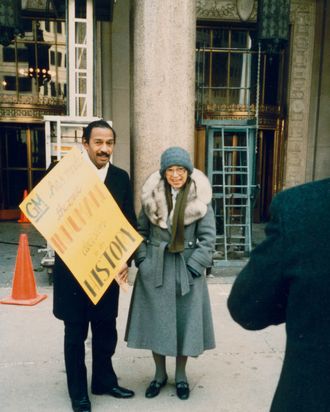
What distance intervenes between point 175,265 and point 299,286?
2.11 meters

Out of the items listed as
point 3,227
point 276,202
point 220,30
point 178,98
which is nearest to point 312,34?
point 220,30

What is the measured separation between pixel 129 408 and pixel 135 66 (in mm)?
4125

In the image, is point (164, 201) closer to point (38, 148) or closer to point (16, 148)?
point (38, 148)

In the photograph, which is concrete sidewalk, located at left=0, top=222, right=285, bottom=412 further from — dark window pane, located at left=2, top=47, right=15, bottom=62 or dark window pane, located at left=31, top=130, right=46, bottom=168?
dark window pane, located at left=2, top=47, right=15, bottom=62

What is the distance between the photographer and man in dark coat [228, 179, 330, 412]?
3.97 ft

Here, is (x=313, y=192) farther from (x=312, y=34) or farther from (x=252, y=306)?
(x=312, y=34)

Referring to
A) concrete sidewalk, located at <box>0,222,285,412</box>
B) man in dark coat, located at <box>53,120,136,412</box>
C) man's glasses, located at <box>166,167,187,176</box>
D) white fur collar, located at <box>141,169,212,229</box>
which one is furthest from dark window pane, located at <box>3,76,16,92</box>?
man's glasses, located at <box>166,167,187,176</box>

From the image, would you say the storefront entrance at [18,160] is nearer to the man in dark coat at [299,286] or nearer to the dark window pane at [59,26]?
the dark window pane at [59,26]

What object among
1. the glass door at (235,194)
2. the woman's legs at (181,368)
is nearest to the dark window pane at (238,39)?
the glass door at (235,194)

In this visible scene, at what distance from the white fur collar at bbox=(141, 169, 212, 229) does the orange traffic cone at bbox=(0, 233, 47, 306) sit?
2.57 meters

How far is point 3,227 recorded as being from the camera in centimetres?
1000

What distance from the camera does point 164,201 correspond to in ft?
10.9

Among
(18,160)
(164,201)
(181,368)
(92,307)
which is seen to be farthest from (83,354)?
(18,160)

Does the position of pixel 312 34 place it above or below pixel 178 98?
above
